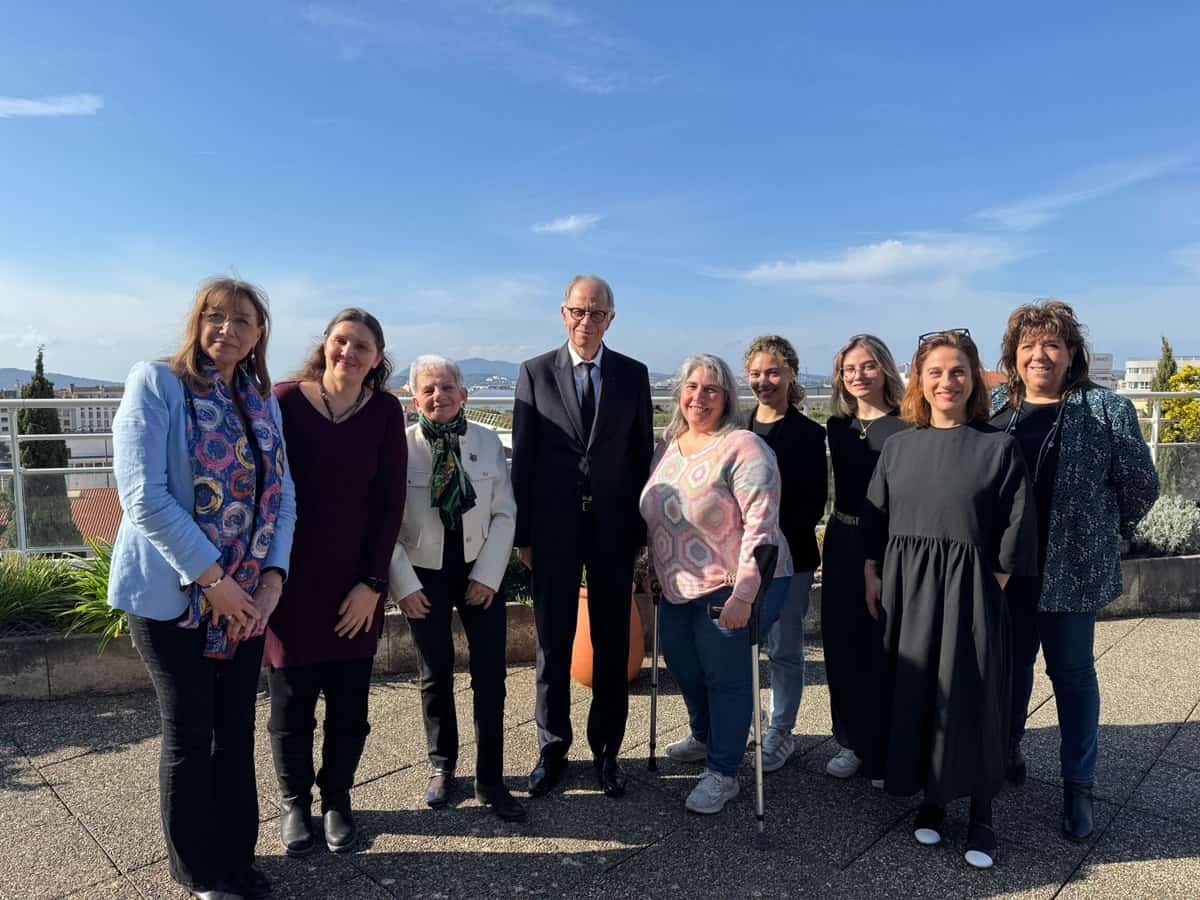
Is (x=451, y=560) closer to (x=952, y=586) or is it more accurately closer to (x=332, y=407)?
(x=332, y=407)

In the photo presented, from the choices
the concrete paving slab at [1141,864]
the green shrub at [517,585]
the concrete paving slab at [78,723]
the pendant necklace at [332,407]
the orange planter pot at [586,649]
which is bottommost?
the concrete paving slab at [1141,864]

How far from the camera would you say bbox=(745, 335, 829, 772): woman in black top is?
3.50m

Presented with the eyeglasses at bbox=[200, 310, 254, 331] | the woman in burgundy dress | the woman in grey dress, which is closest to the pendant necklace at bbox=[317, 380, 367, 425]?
the woman in burgundy dress

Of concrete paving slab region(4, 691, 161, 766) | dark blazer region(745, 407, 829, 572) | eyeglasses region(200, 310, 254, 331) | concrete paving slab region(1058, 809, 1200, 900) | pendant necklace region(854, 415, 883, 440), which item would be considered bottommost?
concrete paving slab region(1058, 809, 1200, 900)

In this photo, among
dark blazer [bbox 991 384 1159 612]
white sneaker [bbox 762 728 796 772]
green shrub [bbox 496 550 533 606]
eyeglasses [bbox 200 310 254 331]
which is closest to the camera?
eyeglasses [bbox 200 310 254 331]

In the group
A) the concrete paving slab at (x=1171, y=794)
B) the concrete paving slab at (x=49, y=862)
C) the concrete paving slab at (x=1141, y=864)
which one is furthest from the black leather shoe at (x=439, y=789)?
the concrete paving slab at (x=1171, y=794)

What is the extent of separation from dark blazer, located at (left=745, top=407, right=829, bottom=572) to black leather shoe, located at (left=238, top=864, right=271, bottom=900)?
2.43 m

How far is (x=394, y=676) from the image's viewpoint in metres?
4.65

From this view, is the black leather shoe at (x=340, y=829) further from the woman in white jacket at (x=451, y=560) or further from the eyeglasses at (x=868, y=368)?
the eyeglasses at (x=868, y=368)

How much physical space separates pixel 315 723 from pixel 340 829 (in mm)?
400

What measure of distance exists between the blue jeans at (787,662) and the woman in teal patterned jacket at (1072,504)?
3.00 ft

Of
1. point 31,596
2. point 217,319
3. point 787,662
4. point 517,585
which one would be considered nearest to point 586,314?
point 217,319

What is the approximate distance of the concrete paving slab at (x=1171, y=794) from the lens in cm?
313

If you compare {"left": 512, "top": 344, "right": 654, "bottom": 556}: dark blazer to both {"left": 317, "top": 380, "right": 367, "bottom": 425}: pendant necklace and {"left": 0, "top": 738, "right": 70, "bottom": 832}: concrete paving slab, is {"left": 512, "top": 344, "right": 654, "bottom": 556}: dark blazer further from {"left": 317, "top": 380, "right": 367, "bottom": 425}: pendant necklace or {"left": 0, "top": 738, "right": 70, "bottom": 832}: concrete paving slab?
{"left": 0, "top": 738, "right": 70, "bottom": 832}: concrete paving slab
